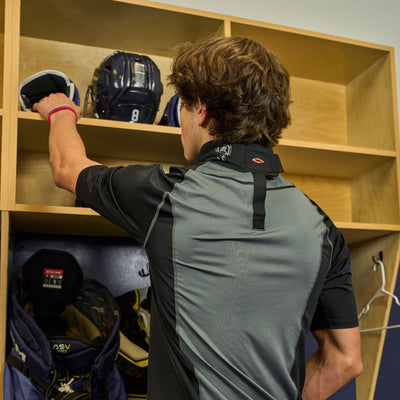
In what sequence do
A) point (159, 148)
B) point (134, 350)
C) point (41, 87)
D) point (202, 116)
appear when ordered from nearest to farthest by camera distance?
point (202, 116), point (41, 87), point (134, 350), point (159, 148)

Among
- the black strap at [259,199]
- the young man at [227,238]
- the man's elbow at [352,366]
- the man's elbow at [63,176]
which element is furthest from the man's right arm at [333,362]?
the man's elbow at [63,176]

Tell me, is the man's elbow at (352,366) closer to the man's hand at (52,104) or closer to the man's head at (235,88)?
the man's head at (235,88)

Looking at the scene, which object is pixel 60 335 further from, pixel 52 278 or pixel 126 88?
pixel 126 88

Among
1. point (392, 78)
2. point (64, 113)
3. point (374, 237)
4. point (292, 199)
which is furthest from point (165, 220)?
point (392, 78)

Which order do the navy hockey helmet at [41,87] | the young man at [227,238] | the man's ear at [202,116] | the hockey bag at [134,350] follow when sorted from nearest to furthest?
the young man at [227,238] → the man's ear at [202,116] → the navy hockey helmet at [41,87] → the hockey bag at [134,350]

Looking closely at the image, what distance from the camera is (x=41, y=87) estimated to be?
1.49 meters

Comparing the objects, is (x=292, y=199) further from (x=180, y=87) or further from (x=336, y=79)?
(x=336, y=79)

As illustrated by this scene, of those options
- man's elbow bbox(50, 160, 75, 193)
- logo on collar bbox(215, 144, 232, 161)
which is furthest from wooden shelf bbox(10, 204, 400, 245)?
logo on collar bbox(215, 144, 232, 161)

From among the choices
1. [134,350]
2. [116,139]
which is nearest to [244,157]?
[116,139]

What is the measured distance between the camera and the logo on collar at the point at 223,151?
94 cm

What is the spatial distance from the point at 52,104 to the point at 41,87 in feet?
0.43

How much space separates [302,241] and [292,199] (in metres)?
0.08

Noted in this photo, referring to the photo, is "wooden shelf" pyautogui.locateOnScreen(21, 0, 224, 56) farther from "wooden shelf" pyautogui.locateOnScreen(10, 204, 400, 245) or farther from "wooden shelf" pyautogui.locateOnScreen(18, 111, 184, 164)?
"wooden shelf" pyautogui.locateOnScreen(10, 204, 400, 245)

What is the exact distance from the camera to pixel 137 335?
1635 mm
